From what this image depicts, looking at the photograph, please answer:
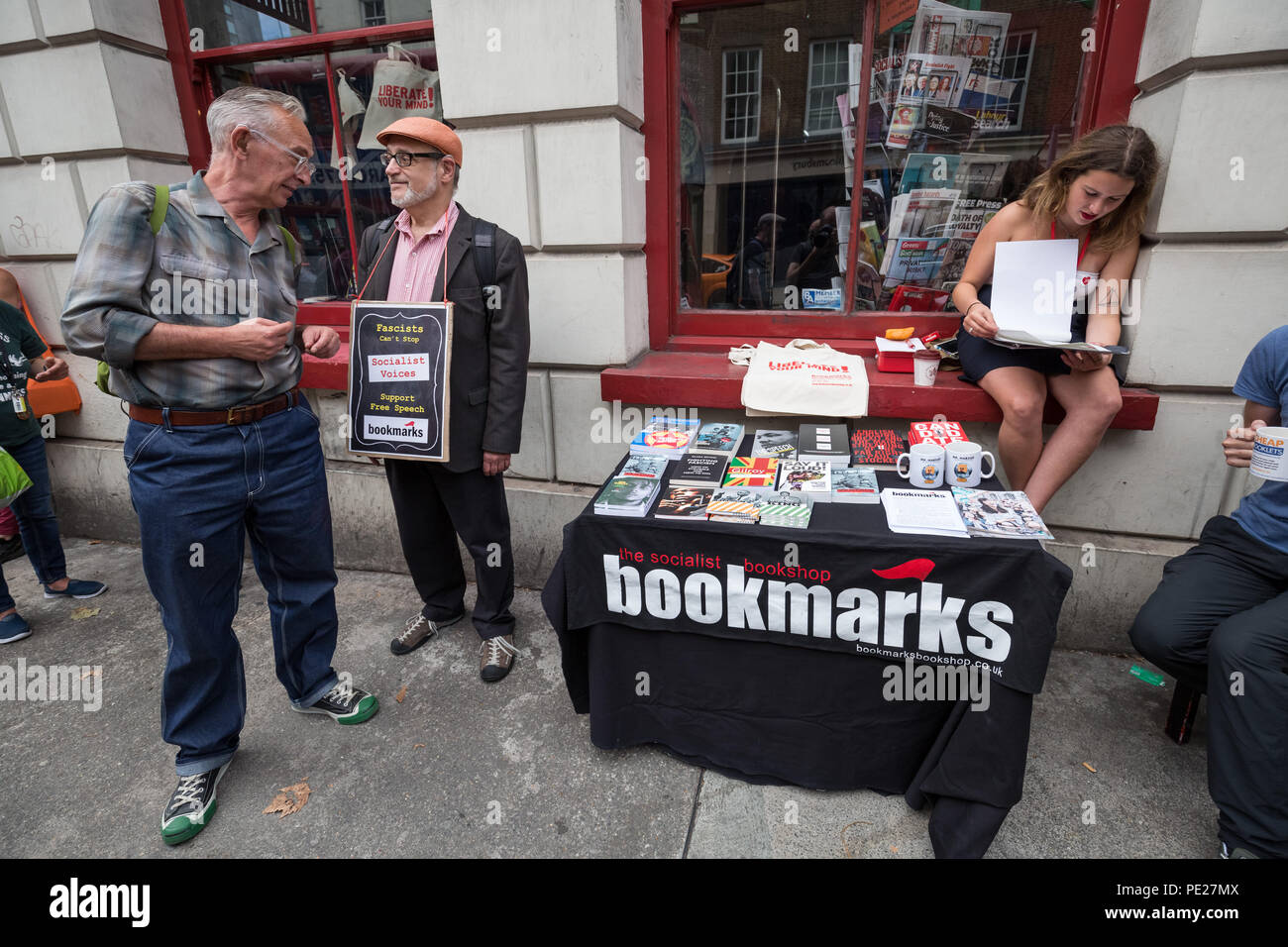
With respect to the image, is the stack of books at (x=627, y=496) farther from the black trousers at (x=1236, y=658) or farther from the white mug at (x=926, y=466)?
the black trousers at (x=1236, y=658)

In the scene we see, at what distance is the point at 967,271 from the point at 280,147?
2.66m

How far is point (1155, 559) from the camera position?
3.01 meters

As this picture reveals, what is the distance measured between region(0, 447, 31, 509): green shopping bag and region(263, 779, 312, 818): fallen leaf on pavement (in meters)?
2.03

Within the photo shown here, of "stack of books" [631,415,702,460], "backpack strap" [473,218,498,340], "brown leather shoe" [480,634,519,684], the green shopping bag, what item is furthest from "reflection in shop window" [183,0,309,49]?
"brown leather shoe" [480,634,519,684]

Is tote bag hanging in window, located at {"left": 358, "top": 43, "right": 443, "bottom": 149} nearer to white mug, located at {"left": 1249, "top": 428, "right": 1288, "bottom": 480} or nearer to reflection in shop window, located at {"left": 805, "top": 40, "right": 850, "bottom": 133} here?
reflection in shop window, located at {"left": 805, "top": 40, "right": 850, "bottom": 133}

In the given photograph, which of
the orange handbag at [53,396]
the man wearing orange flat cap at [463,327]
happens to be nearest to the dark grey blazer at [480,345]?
the man wearing orange flat cap at [463,327]

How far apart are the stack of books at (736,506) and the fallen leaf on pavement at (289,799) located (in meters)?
1.80

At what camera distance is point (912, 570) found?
2.03 m

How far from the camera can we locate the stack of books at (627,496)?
2299mm

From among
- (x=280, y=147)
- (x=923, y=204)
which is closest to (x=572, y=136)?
(x=280, y=147)

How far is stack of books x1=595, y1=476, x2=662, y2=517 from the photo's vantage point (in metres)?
2.30

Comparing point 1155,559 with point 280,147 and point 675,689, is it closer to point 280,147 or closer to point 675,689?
point 675,689

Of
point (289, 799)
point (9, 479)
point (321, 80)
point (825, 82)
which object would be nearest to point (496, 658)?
point (289, 799)

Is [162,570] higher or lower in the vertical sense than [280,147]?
lower
